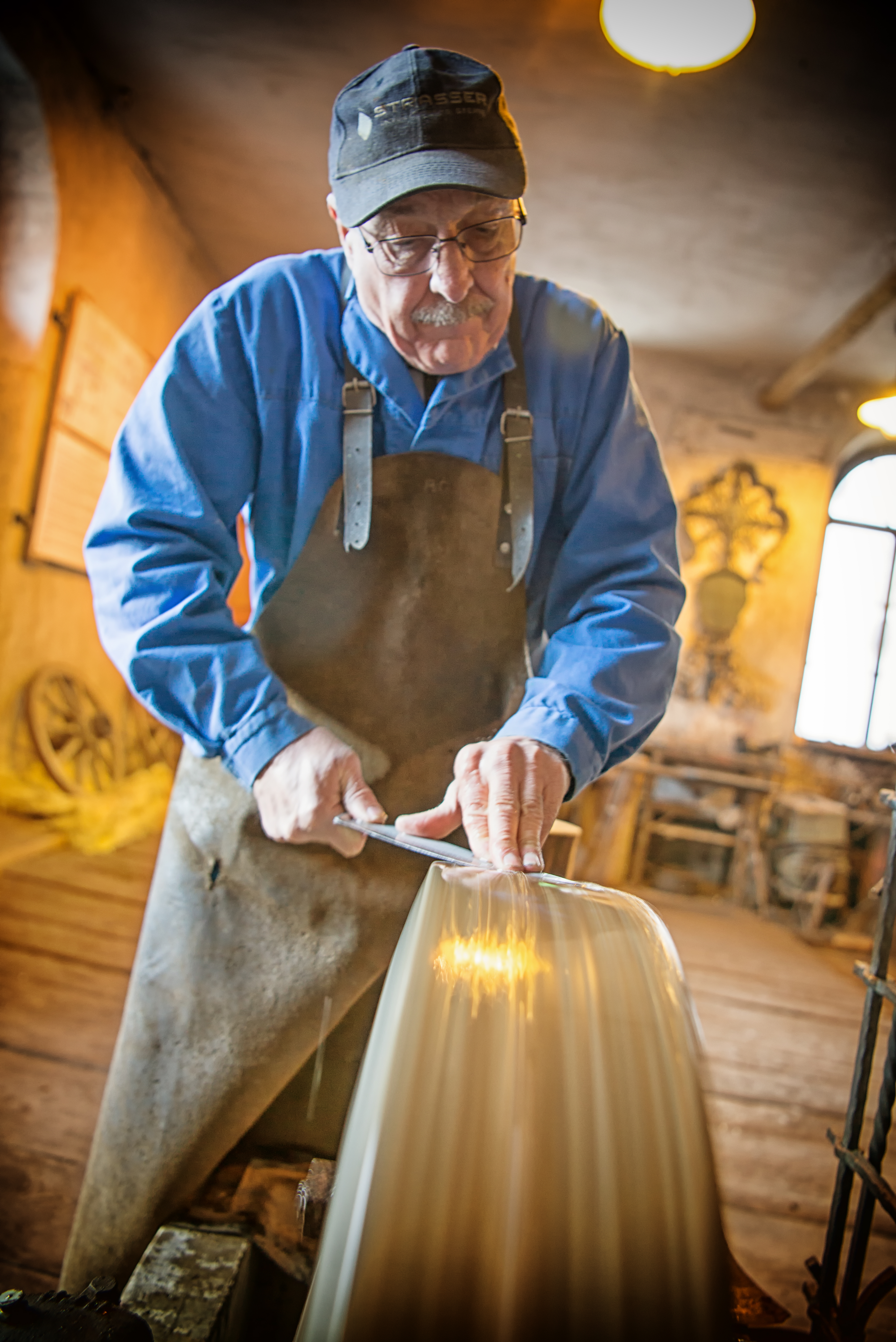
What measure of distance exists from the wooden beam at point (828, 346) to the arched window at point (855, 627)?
102 centimetres

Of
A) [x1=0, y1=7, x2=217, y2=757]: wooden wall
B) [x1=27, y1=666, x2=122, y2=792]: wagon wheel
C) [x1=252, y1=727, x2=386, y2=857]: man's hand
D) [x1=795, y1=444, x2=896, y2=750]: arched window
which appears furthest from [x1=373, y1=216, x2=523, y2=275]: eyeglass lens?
[x1=795, y1=444, x2=896, y2=750]: arched window

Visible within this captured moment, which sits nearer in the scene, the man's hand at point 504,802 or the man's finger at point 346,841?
the man's hand at point 504,802

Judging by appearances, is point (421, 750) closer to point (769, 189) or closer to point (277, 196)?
point (769, 189)

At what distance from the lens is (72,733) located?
4605mm

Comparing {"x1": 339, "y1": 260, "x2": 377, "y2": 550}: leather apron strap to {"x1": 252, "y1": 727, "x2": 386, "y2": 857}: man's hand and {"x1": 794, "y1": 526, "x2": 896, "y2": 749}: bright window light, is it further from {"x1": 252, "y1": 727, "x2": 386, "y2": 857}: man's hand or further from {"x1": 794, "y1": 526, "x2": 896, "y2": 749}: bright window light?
{"x1": 794, "y1": 526, "x2": 896, "y2": 749}: bright window light

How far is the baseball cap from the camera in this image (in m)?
1.04

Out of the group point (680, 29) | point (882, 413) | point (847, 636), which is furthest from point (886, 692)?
point (680, 29)

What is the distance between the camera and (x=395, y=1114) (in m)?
0.54

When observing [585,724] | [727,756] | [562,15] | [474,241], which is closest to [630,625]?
[585,724]

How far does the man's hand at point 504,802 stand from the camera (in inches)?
35.5

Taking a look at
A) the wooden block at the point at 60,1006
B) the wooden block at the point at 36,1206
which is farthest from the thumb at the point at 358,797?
the wooden block at the point at 60,1006

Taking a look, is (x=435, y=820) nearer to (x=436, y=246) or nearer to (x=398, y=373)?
(x=398, y=373)

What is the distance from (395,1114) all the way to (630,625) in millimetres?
787

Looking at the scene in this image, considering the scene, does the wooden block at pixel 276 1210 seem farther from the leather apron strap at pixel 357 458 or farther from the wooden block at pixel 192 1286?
the leather apron strap at pixel 357 458
